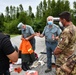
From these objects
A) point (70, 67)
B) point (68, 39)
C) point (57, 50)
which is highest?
point (70, 67)

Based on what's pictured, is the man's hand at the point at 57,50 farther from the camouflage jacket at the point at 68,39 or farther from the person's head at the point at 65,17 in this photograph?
the person's head at the point at 65,17

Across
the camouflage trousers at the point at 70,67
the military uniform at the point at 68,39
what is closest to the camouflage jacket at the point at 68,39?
the military uniform at the point at 68,39

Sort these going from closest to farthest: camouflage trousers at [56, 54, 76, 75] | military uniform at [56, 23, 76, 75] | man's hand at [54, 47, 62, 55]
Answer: camouflage trousers at [56, 54, 76, 75] → military uniform at [56, 23, 76, 75] → man's hand at [54, 47, 62, 55]

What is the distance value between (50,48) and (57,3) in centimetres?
3033

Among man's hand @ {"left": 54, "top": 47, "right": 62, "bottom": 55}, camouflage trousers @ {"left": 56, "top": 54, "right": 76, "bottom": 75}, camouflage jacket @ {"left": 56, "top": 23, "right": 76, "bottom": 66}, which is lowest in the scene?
man's hand @ {"left": 54, "top": 47, "right": 62, "bottom": 55}

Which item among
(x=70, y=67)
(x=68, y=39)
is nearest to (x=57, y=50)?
(x=68, y=39)

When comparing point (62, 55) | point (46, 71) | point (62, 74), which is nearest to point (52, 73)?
point (46, 71)

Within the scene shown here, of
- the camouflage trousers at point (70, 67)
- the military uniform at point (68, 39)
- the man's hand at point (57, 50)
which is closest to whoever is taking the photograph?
the camouflage trousers at point (70, 67)

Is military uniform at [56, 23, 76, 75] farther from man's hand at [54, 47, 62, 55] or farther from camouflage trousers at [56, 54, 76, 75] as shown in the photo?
camouflage trousers at [56, 54, 76, 75]

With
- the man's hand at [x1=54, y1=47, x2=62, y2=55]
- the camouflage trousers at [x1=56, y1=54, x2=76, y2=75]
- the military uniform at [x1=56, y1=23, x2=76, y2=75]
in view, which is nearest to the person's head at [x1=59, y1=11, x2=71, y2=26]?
the military uniform at [x1=56, y1=23, x2=76, y2=75]

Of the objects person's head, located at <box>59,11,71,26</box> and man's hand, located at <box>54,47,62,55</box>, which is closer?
person's head, located at <box>59,11,71,26</box>

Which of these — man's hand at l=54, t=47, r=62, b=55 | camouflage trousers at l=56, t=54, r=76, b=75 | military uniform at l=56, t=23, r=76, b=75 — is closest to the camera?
camouflage trousers at l=56, t=54, r=76, b=75

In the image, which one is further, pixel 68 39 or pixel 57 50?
pixel 57 50

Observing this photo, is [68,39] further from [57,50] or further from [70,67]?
[70,67]
